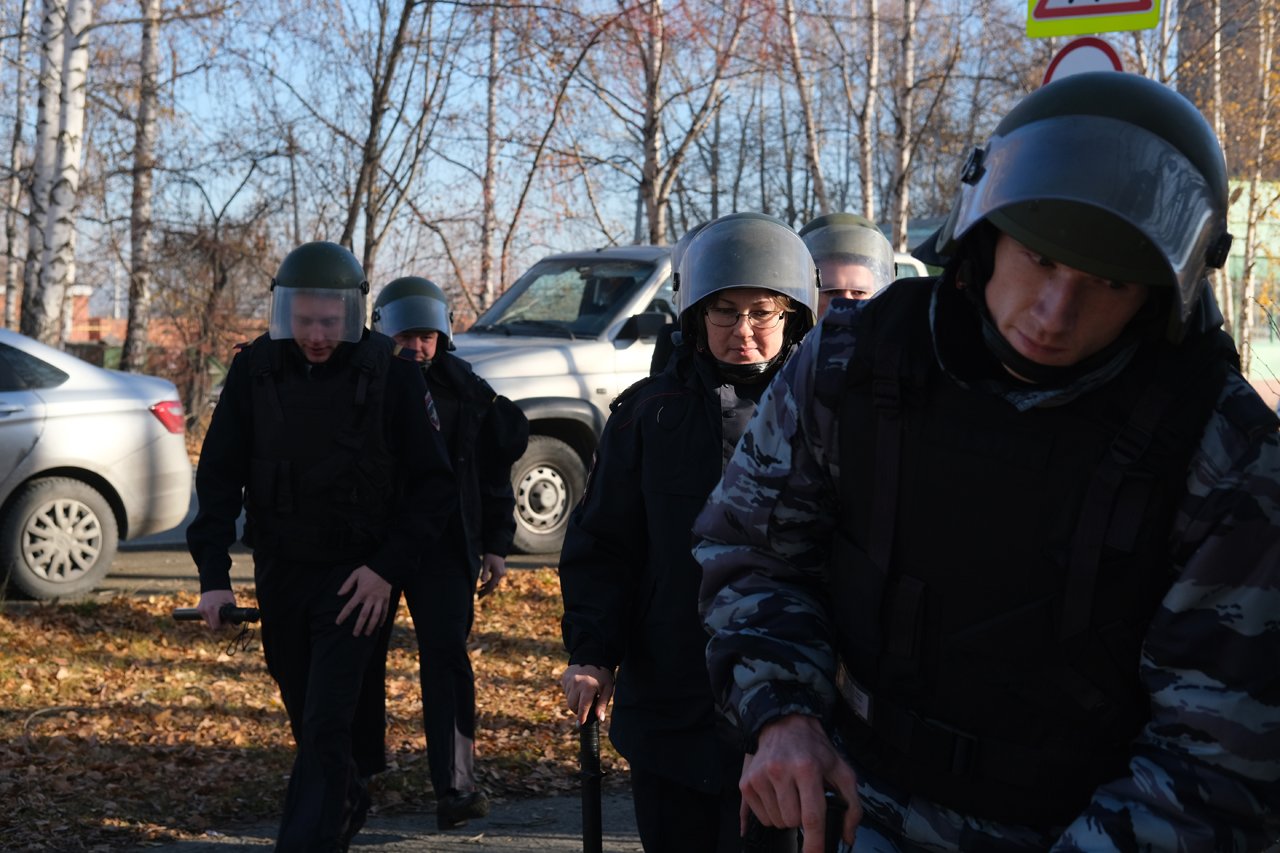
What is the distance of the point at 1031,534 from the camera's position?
187 cm

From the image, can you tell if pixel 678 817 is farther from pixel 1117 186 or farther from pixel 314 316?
pixel 314 316

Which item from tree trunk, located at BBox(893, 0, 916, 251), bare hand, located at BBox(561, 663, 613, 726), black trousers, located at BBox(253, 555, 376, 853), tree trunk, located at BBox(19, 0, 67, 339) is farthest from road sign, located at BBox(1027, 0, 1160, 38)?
tree trunk, located at BBox(893, 0, 916, 251)

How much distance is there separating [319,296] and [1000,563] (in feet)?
10.2

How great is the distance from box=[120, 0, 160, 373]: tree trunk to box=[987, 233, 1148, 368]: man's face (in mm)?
16049

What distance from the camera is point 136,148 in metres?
17.3

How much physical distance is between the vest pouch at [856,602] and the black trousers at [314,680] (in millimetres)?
2564

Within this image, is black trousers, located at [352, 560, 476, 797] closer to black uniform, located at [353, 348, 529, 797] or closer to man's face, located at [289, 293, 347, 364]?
black uniform, located at [353, 348, 529, 797]

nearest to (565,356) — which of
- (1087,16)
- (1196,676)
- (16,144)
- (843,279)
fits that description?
(1087,16)

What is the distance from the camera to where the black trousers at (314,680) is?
419 centimetres

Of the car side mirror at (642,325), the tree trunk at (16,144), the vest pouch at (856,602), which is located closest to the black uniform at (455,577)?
the vest pouch at (856,602)

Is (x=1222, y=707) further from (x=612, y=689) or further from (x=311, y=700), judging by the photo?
(x=311, y=700)

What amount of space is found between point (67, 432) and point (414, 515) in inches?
186

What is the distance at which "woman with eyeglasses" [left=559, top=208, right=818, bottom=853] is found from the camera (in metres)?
3.12

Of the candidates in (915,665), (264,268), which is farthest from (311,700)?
(264,268)
